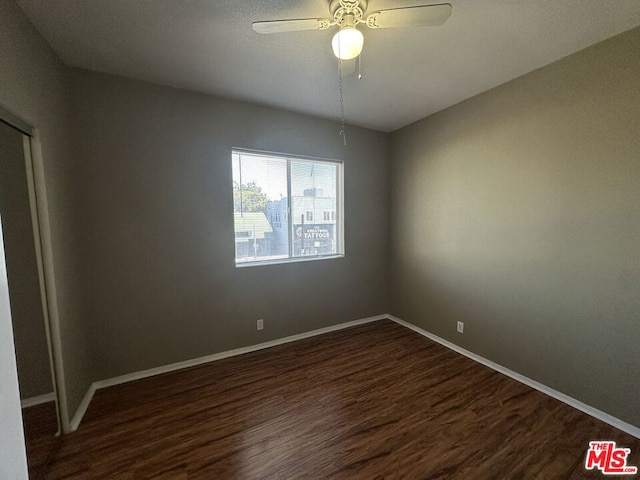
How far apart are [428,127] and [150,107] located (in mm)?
2822

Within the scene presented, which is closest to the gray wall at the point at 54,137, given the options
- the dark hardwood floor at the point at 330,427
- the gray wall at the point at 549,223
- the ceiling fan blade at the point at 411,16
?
the dark hardwood floor at the point at 330,427

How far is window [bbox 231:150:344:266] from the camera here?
275cm

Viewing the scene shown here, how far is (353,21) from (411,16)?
1.05 feet

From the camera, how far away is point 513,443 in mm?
1644

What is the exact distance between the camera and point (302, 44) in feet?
5.86

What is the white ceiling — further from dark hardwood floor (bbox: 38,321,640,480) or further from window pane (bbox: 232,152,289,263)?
dark hardwood floor (bbox: 38,321,640,480)

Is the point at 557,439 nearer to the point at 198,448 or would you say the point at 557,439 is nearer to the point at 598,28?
the point at 198,448

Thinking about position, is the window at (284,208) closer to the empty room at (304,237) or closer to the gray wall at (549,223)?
the empty room at (304,237)

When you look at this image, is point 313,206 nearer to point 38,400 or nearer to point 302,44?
point 302,44

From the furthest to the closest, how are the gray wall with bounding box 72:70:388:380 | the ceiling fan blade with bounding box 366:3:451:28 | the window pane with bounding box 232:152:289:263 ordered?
the window pane with bounding box 232:152:289:263 < the gray wall with bounding box 72:70:388:380 < the ceiling fan blade with bounding box 366:3:451:28

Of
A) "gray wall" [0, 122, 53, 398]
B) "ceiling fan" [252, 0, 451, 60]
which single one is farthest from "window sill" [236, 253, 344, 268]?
"ceiling fan" [252, 0, 451, 60]

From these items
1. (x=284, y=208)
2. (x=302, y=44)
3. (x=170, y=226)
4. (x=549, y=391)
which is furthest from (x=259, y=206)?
(x=549, y=391)

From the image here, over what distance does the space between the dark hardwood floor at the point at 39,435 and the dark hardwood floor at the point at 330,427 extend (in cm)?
5

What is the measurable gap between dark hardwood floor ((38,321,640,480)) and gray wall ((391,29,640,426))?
1.23 feet
